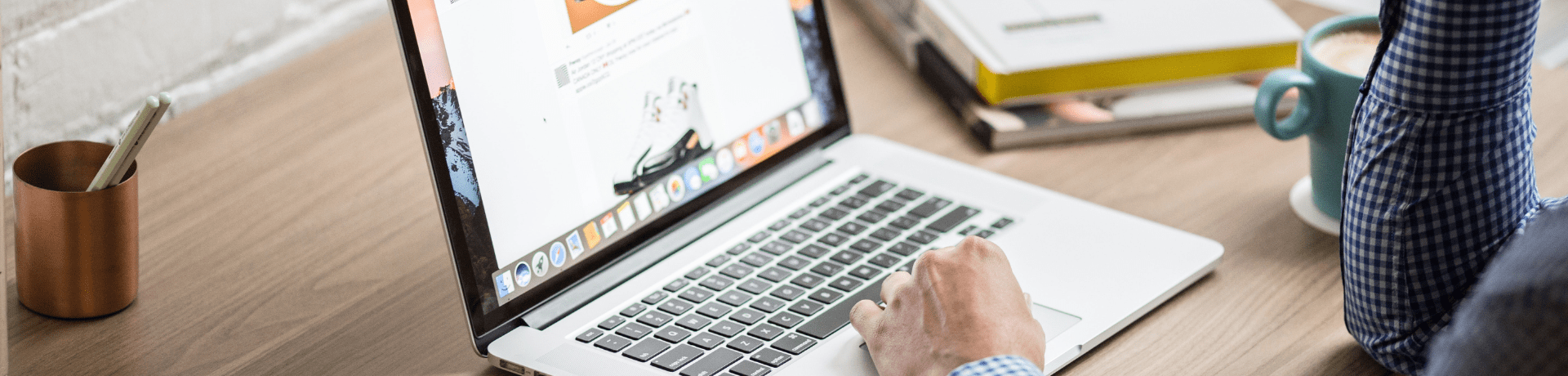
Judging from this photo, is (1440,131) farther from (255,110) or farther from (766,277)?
(255,110)

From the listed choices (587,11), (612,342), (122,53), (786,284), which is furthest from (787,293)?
(122,53)

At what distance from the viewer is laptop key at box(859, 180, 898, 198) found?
2.83 ft

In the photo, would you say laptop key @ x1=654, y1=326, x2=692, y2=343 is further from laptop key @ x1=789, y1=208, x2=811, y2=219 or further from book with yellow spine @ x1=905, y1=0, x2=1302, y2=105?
book with yellow spine @ x1=905, y1=0, x2=1302, y2=105

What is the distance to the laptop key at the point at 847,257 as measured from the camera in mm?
775

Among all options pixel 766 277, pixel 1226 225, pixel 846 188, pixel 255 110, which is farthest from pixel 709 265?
pixel 255 110

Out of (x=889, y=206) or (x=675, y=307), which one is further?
(x=889, y=206)

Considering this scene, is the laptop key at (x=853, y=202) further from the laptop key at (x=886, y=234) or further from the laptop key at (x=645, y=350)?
the laptop key at (x=645, y=350)

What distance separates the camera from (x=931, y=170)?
0.91 metres

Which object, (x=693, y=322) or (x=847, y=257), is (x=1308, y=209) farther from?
(x=693, y=322)

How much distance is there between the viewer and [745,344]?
68 centimetres

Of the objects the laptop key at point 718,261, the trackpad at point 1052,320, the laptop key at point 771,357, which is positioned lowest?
the trackpad at point 1052,320

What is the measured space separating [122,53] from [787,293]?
0.68m

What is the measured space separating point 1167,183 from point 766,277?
14.0 inches

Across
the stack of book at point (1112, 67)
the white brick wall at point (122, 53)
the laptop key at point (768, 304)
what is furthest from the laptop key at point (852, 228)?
the white brick wall at point (122, 53)
